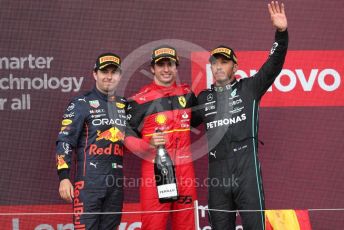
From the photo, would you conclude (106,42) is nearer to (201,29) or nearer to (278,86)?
(201,29)

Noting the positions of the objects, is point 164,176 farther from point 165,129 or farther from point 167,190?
point 165,129

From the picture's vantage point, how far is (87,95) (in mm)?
3971

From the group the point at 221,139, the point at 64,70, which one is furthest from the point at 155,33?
the point at 221,139

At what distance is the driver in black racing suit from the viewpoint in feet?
11.8

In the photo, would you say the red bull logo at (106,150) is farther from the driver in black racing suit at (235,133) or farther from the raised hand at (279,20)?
the raised hand at (279,20)

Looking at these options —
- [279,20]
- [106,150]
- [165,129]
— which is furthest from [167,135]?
[279,20]

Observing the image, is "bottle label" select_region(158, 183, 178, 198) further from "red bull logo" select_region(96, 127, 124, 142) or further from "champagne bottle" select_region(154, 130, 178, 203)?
"red bull logo" select_region(96, 127, 124, 142)

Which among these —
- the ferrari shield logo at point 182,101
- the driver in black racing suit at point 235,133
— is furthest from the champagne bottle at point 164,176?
the ferrari shield logo at point 182,101

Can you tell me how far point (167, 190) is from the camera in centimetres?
363

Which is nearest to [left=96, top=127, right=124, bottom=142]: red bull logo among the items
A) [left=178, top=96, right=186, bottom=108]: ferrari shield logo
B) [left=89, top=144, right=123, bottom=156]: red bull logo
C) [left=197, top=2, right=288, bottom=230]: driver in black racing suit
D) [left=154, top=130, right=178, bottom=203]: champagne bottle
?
[left=89, top=144, right=123, bottom=156]: red bull logo

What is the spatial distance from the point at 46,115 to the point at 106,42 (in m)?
0.66

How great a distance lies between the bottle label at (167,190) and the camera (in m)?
3.62

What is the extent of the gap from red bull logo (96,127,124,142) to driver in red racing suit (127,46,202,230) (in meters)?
0.07

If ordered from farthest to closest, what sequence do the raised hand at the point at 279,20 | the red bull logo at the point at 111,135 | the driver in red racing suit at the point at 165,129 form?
1. the red bull logo at the point at 111,135
2. the driver in red racing suit at the point at 165,129
3. the raised hand at the point at 279,20
